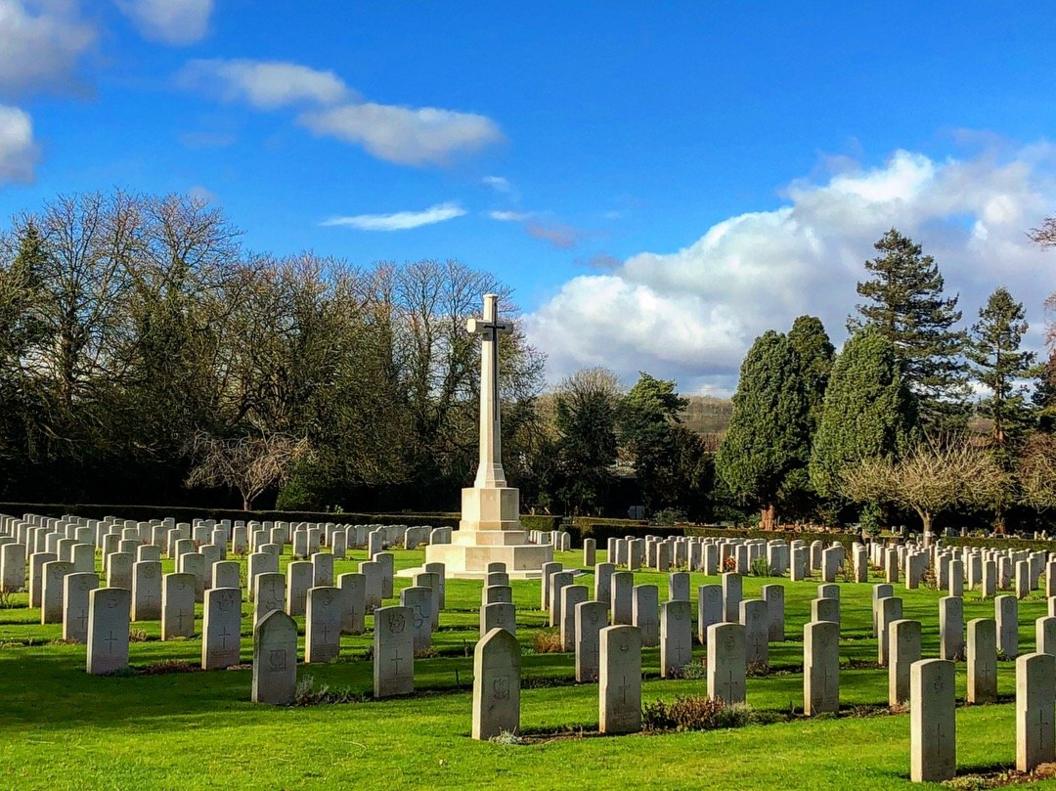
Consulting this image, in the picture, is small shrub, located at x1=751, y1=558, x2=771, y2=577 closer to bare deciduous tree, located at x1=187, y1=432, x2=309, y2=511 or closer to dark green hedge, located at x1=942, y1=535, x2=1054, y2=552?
dark green hedge, located at x1=942, y1=535, x2=1054, y2=552

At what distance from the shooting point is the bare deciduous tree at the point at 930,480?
37.6 m

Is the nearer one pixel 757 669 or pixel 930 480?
pixel 757 669

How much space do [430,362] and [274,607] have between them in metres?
36.6

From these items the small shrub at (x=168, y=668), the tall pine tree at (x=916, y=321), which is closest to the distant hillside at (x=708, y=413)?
the tall pine tree at (x=916, y=321)

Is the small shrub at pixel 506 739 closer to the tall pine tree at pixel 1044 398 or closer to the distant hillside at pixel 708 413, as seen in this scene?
the tall pine tree at pixel 1044 398

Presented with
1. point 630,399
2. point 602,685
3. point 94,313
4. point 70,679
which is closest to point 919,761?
point 602,685

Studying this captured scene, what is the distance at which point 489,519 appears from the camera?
74.5 feet

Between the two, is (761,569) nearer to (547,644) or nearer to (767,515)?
(547,644)

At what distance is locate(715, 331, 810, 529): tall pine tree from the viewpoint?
48.4 m

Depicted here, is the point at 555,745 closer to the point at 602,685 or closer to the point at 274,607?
the point at 602,685

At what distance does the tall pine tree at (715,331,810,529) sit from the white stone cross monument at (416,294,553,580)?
89.7 feet

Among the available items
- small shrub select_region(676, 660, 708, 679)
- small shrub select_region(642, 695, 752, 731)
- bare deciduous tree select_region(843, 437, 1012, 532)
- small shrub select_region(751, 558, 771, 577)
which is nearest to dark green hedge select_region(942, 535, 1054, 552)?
bare deciduous tree select_region(843, 437, 1012, 532)

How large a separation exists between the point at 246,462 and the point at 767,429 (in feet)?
74.4

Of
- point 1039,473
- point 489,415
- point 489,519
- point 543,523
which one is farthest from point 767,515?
point 489,415
